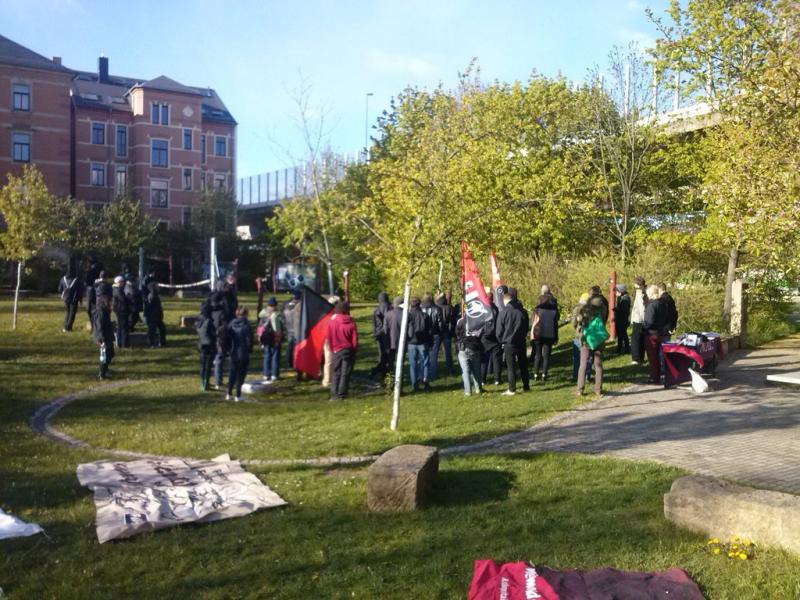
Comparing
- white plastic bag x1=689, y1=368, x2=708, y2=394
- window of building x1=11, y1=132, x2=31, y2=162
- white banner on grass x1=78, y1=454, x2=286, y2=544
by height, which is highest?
window of building x1=11, y1=132, x2=31, y2=162

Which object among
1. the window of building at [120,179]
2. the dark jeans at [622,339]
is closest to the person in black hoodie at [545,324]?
the dark jeans at [622,339]

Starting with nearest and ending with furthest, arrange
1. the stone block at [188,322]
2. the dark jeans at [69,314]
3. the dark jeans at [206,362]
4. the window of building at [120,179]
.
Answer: the dark jeans at [206,362] → the dark jeans at [69,314] → the stone block at [188,322] → the window of building at [120,179]

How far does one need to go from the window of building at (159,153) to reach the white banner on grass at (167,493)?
54.7m

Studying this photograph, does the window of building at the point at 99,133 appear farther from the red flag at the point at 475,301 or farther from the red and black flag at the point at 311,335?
the red flag at the point at 475,301

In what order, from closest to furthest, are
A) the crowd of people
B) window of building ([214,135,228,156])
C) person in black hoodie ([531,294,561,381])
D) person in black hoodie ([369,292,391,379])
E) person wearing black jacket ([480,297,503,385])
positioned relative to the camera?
person wearing black jacket ([480,297,503,385])
person in black hoodie ([531,294,561,381])
person in black hoodie ([369,292,391,379])
the crowd of people
window of building ([214,135,228,156])

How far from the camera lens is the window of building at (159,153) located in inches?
2386

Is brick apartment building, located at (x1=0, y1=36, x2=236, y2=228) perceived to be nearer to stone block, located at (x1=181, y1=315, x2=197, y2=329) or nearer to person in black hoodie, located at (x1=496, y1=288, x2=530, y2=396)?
stone block, located at (x1=181, y1=315, x2=197, y2=329)

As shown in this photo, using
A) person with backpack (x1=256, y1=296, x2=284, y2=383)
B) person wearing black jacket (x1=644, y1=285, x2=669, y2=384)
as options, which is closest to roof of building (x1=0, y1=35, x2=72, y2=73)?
person with backpack (x1=256, y1=296, x2=284, y2=383)

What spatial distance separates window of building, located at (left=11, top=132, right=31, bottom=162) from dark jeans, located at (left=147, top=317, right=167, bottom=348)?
38904 millimetres

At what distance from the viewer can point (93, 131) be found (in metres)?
58.9

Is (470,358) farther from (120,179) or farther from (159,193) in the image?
(159,193)

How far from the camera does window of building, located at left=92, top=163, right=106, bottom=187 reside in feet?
193

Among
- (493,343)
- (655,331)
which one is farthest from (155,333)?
(655,331)

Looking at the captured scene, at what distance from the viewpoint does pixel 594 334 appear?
13.4 metres
